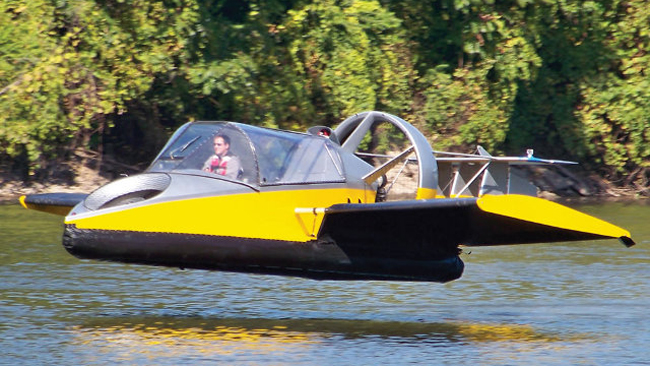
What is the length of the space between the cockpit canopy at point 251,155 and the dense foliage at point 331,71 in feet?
47.5

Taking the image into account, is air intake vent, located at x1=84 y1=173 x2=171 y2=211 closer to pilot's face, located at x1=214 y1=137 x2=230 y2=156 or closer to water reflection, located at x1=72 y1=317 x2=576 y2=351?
pilot's face, located at x1=214 y1=137 x2=230 y2=156

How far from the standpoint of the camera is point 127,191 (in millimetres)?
11602

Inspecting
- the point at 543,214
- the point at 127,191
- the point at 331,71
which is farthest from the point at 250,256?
the point at 331,71

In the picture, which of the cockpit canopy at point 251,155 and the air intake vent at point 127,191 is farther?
the cockpit canopy at point 251,155

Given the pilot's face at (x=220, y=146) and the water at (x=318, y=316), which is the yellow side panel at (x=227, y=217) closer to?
the pilot's face at (x=220, y=146)

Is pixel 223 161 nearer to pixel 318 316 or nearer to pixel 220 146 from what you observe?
pixel 220 146

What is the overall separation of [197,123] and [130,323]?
240 cm

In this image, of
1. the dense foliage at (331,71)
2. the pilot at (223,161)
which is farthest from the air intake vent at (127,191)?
the dense foliage at (331,71)

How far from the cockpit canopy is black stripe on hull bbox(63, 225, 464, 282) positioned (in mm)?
763

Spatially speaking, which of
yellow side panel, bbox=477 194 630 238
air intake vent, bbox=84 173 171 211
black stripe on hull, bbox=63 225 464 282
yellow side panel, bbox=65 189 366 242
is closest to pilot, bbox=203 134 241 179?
yellow side panel, bbox=65 189 366 242

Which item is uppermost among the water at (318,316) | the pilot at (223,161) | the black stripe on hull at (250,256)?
the pilot at (223,161)

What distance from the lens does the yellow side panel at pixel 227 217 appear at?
11.3 metres

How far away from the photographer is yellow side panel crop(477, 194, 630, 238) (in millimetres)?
11008

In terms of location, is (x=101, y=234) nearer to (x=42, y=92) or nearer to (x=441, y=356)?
(x=441, y=356)
